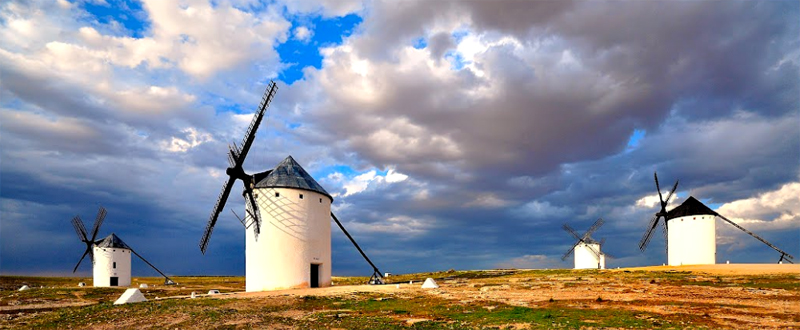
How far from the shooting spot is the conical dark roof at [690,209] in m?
59.2

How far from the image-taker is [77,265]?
Answer: 241 ft

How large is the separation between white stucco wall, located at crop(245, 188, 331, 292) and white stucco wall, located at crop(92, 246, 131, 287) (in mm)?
36305

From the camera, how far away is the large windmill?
35812mm

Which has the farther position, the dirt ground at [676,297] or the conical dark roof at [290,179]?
the conical dark roof at [290,179]

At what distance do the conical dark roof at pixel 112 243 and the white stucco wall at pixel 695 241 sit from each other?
71599 mm

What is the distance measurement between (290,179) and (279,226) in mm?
3683

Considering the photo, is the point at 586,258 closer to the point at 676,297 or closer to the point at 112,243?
the point at 676,297

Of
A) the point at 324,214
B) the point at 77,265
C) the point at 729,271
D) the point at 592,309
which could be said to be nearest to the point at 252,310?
the point at 324,214

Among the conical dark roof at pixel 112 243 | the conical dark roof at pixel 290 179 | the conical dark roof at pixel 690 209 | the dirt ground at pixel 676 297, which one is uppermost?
the conical dark roof at pixel 290 179

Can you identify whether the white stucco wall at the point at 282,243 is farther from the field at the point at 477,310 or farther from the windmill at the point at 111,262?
the windmill at the point at 111,262

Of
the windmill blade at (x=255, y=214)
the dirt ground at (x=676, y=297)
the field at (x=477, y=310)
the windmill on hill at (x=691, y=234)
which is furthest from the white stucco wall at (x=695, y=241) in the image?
the windmill blade at (x=255, y=214)

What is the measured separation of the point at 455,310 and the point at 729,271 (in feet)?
113

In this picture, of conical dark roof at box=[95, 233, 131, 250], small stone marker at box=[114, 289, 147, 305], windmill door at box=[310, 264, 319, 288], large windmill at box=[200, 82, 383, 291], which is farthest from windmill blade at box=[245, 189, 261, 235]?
conical dark roof at box=[95, 233, 131, 250]

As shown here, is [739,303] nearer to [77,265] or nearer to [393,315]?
[393,315]
